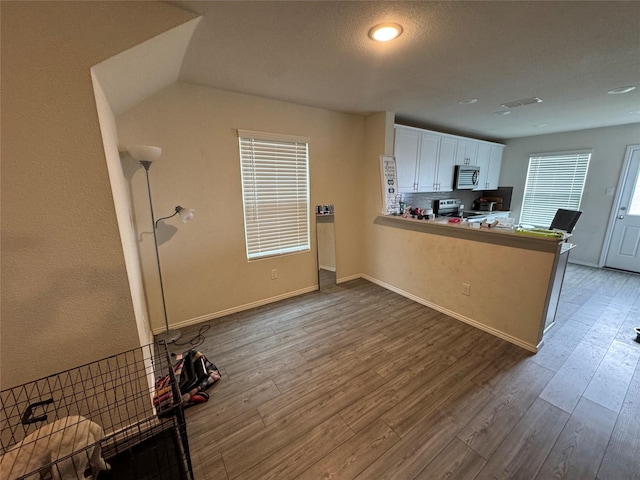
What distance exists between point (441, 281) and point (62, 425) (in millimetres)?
3225

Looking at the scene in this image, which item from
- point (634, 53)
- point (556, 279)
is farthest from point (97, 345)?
point (634, 53)

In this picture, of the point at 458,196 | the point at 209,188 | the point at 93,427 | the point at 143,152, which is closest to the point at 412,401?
the point at 93,427

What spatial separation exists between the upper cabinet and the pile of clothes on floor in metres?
3.22

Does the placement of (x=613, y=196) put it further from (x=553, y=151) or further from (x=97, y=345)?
(x=97, y=345)

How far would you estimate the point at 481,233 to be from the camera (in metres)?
2.57

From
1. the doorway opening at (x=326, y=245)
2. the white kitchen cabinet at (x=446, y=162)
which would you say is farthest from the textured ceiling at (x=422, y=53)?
the doorway opening at (x=326, y=245)

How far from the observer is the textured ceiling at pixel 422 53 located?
1358mm

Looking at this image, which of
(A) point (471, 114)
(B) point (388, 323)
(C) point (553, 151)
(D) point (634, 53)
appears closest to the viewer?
(D) point (634, 53)

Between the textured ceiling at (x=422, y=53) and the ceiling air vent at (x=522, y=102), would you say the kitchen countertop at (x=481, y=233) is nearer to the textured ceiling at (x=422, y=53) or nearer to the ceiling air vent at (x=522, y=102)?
the textured ceiling at (x=422, y=53)

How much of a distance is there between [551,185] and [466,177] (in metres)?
1.81

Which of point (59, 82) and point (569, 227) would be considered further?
point (569, 227)

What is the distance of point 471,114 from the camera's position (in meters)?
3.44

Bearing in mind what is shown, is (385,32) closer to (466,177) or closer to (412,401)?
(412,401)

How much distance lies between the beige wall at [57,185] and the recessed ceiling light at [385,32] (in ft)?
3.48
